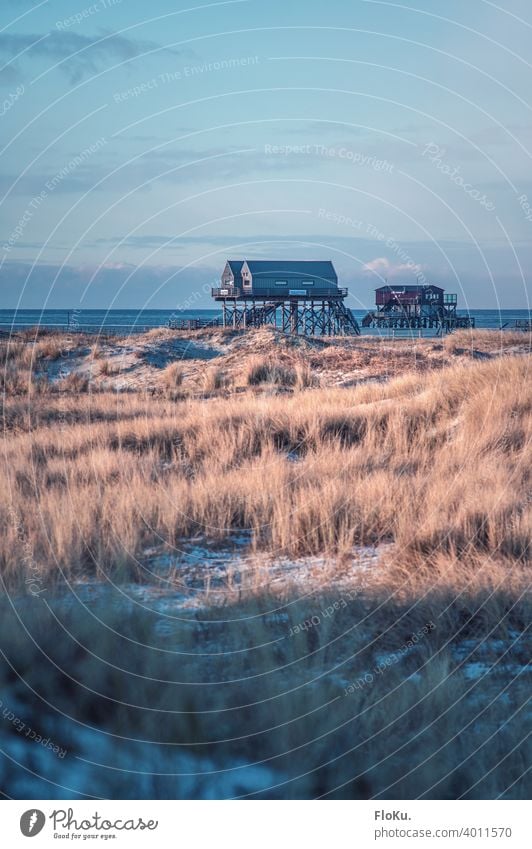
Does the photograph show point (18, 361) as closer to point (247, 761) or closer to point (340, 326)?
point (247, 761)

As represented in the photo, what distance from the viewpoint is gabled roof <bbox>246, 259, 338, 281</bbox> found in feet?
181

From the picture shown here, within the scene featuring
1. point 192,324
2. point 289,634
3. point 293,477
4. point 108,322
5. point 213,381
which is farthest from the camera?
point 108,322

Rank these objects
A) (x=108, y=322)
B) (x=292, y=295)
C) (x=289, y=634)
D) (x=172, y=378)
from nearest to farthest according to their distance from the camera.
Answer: (x=289, y=634)
(x=172, y=378)
(x=292, y=295)
(x=108, y=322)

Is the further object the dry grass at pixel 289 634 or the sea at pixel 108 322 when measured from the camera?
the sea at pixel 108 322

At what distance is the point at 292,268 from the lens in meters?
55.3

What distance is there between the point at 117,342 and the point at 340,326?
32908 millimetres

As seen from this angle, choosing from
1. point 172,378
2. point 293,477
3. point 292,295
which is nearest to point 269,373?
point 172,378

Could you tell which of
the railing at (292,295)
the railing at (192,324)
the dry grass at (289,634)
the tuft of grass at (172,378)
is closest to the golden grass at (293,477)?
the dry grass at (289,634)

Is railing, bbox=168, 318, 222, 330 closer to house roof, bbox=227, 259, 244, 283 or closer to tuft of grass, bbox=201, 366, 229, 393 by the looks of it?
house roof, bbox=227, 259, 244, 283

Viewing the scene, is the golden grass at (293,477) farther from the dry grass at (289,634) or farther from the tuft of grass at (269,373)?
the tuft of grass at (269,373)

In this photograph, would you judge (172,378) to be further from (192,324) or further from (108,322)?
(108,322)

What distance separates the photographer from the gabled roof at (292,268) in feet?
181

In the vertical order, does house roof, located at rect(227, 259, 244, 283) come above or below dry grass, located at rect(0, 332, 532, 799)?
above

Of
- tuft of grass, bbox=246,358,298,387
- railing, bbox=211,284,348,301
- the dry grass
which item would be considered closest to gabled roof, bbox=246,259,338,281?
railing, bbox=211,284,348,301
